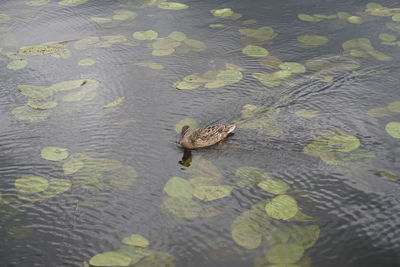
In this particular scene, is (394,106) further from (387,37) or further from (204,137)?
(204,137)

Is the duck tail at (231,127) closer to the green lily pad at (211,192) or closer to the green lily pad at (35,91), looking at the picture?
the green lily pad at (211,192)

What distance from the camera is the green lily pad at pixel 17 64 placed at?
4109mm

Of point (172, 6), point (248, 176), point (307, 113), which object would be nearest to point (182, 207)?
point (248, 176)

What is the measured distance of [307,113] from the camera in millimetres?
3365

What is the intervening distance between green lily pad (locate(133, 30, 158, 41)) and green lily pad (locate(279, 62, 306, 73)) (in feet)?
4.49

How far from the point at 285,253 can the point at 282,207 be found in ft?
1.13

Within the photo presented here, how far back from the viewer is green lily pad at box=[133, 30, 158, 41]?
4516 mm

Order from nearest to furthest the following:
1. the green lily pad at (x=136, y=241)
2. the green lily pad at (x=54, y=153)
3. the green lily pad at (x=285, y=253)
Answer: the green lily pad at (x=285, y=253) → the green lily pad at (x=136, y=241) → the green lily pad at (x=54, y=153)

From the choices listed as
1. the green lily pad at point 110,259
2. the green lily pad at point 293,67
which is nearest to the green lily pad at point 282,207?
the green lily pad at point 110,259

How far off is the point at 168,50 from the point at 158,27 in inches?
21.0

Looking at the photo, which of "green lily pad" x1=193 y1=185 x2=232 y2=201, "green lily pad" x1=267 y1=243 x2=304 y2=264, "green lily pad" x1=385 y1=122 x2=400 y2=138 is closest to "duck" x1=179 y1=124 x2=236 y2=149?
"green lily pad" x1=193 y1=185 x2=232 y2=201

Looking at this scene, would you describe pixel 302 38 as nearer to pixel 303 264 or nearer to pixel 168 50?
pixel 168 50

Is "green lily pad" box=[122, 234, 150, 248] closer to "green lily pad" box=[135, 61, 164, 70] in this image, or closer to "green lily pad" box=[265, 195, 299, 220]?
"green lily pad" box=[265, 195, 299, 220]

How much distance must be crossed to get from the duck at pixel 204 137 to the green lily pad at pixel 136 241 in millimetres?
785
